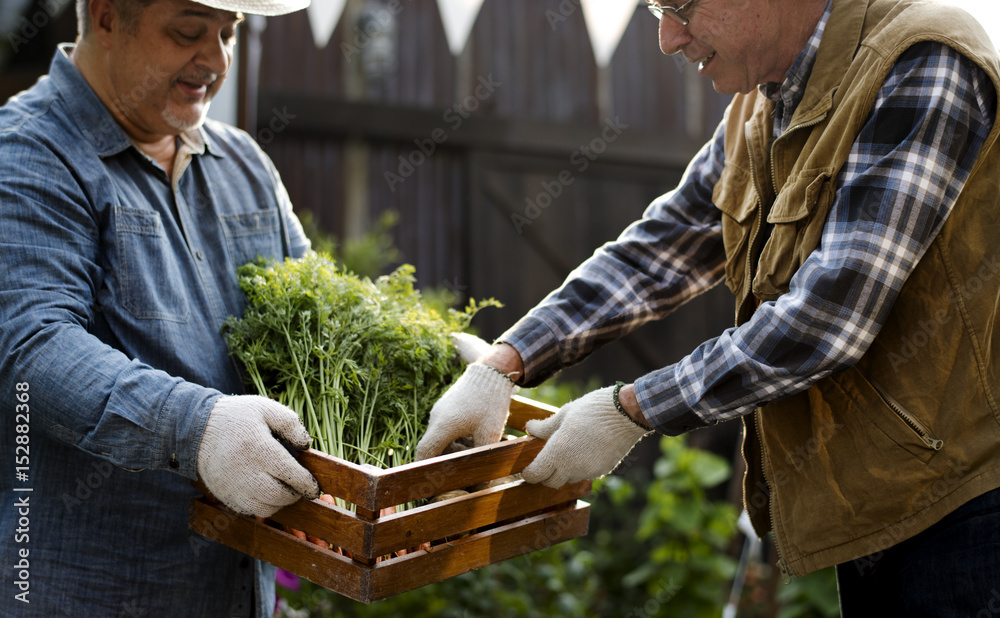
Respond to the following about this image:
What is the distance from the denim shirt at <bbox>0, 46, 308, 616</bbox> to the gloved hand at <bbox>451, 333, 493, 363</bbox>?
0.58 meters

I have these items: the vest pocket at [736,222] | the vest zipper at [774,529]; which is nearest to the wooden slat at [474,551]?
the vest zipper at [774,529]

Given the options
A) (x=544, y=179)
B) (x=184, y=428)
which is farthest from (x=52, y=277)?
(x=544, y=179)

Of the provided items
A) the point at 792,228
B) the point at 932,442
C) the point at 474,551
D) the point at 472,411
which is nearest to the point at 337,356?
the point at 472,411

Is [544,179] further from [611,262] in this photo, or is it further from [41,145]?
[41,145]

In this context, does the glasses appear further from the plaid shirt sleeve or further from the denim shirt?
the denim shirt

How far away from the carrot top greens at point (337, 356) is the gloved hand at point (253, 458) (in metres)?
0.30

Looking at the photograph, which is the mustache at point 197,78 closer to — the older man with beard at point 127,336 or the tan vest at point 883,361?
the older man with beard at point 127,336

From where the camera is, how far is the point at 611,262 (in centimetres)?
229

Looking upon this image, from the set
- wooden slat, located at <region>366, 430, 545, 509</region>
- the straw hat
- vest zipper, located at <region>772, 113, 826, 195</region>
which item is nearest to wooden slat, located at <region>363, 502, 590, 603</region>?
wooden slat, located at <region>366, 430, 545, 509</region>

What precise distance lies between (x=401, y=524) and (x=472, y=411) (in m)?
0.42

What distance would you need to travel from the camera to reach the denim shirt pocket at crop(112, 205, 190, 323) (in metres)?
→ 1.87

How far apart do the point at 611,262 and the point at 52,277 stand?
137cm

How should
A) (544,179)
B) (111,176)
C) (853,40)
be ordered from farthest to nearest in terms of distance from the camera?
(544,179) < (111,176) < (853,40)

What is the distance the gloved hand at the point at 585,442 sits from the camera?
180 cm
